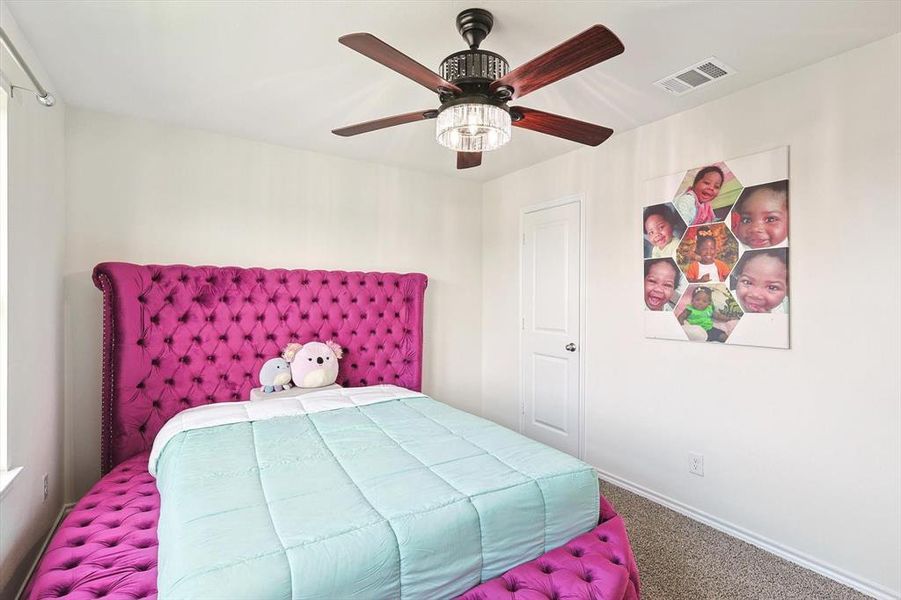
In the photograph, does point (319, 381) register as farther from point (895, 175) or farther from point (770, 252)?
point (895, 175)

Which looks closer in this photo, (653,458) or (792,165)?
(792,165)

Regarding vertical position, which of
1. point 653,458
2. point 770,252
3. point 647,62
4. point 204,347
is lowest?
point 653,458

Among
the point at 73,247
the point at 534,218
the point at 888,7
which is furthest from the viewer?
the point at 534,218

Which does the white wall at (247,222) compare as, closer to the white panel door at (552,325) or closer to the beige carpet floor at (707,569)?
the white panel door at (552,325)

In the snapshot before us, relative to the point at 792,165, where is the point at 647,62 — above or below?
above

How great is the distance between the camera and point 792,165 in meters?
2.18

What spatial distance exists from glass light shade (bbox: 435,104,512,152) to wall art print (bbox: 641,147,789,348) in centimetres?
142

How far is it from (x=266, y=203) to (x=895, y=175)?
3.39m

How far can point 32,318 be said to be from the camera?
194 cm

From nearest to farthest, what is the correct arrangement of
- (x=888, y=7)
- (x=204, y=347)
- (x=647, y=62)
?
(x=888, y=7) → (x=647, y=62) → (x=204, y=347)

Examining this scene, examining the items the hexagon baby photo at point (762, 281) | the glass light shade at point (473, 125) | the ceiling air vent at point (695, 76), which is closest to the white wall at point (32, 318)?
the glass light shade at point (473, 125)

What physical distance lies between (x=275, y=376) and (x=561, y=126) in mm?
2177

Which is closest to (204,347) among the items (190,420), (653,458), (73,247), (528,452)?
(190,420)

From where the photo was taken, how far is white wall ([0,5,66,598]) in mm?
1687
